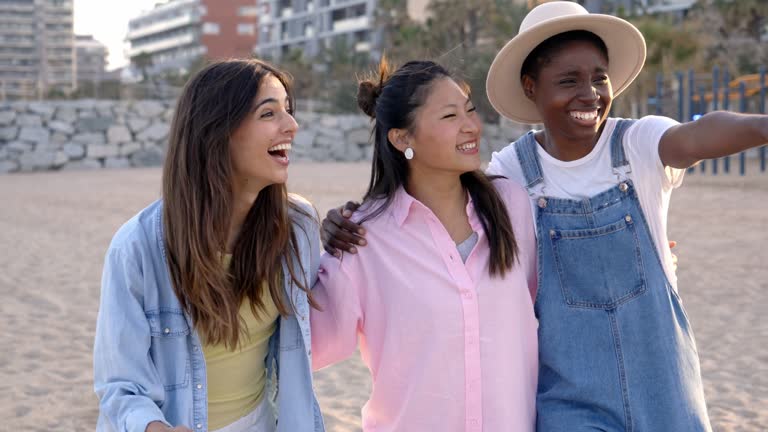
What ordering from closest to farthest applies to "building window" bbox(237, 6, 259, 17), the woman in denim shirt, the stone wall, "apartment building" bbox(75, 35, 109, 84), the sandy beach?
the woman in denim shirt
the sandy beach
the stone wall
"building window" bbox(237, 6, 259, 17)
"apartment building" bbox(75, 35, 109, 84)

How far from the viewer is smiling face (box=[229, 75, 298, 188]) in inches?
104

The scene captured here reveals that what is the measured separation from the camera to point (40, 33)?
324ft

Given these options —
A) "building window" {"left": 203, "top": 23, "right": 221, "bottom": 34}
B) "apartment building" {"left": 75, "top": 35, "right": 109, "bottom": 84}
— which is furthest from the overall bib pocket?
"apartment building" {"left": 75, "top": 35, "right": 109, "bottom": 84}

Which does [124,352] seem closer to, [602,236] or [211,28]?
[602,236]

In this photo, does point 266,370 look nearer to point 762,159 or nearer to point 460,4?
point 762,159

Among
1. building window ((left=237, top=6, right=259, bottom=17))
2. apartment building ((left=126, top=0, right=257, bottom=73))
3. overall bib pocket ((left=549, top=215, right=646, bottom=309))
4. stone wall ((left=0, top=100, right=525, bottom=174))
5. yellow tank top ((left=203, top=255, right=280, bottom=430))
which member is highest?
building window ((left=237, top=6, right=259, bottom=17))

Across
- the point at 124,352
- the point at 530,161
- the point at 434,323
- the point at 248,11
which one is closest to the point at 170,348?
the point at 124,352

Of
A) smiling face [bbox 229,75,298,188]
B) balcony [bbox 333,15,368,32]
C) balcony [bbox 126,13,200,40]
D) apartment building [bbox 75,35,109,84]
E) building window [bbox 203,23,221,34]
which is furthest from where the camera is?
apartment building [bbox 75,35,109,84]

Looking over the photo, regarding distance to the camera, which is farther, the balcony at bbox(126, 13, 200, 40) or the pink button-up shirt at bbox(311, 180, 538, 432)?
the balcony at bbox(126, 13, 200, 40)

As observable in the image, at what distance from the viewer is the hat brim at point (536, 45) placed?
2.76 meters

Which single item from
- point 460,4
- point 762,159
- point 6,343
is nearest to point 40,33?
point 460,4

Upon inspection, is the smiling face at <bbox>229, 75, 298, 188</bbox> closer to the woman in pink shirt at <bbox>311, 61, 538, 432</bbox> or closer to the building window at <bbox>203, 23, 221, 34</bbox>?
the woman in pink shirt at <bbox>311, 61, 538, 432</bbox>

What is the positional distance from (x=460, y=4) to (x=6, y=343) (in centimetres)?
3252

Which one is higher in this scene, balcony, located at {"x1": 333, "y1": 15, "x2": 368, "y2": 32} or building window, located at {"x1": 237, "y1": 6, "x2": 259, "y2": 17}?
building window, located at {"x1": 237, "y1": 6, "x2": 259, "y2": 17}
